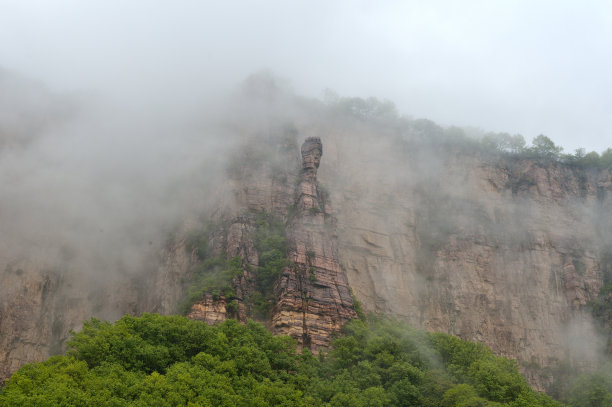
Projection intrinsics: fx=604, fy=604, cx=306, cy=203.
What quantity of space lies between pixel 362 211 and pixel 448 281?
38.5 feet

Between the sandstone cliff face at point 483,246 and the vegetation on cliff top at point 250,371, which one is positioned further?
the sandstone cliff face at point 483,246

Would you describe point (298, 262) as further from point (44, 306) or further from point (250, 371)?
point (44, 306)

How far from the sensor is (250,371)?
128 feet

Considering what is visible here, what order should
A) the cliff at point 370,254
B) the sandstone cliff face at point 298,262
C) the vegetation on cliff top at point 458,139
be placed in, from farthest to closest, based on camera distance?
the vegetation on cliff top at point 458,139
the cliff at point 370,254
the sandstone cliff face at point 298,262

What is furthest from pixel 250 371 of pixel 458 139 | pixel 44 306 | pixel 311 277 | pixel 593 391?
pixel 458 139

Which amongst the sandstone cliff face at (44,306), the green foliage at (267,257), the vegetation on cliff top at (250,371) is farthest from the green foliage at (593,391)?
the sandstone cliff face at (44,306)

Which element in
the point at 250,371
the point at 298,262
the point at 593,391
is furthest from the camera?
the point at 298,262

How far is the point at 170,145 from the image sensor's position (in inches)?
2699

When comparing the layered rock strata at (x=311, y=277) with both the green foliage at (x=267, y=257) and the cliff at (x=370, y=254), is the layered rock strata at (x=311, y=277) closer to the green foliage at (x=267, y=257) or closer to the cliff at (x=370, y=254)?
the cliff at (x=370, y=254)

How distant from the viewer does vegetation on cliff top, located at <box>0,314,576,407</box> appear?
3316 centimetres

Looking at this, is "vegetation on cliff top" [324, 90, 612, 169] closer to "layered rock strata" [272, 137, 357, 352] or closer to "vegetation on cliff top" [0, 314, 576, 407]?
"layered rock strata" [272, 137, 357, 352]

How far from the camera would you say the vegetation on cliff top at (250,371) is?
33156 mm

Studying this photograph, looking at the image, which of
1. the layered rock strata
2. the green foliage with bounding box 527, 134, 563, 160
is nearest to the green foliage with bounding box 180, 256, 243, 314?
the layered rock strata

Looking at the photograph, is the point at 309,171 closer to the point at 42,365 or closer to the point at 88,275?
the point at 88,275
